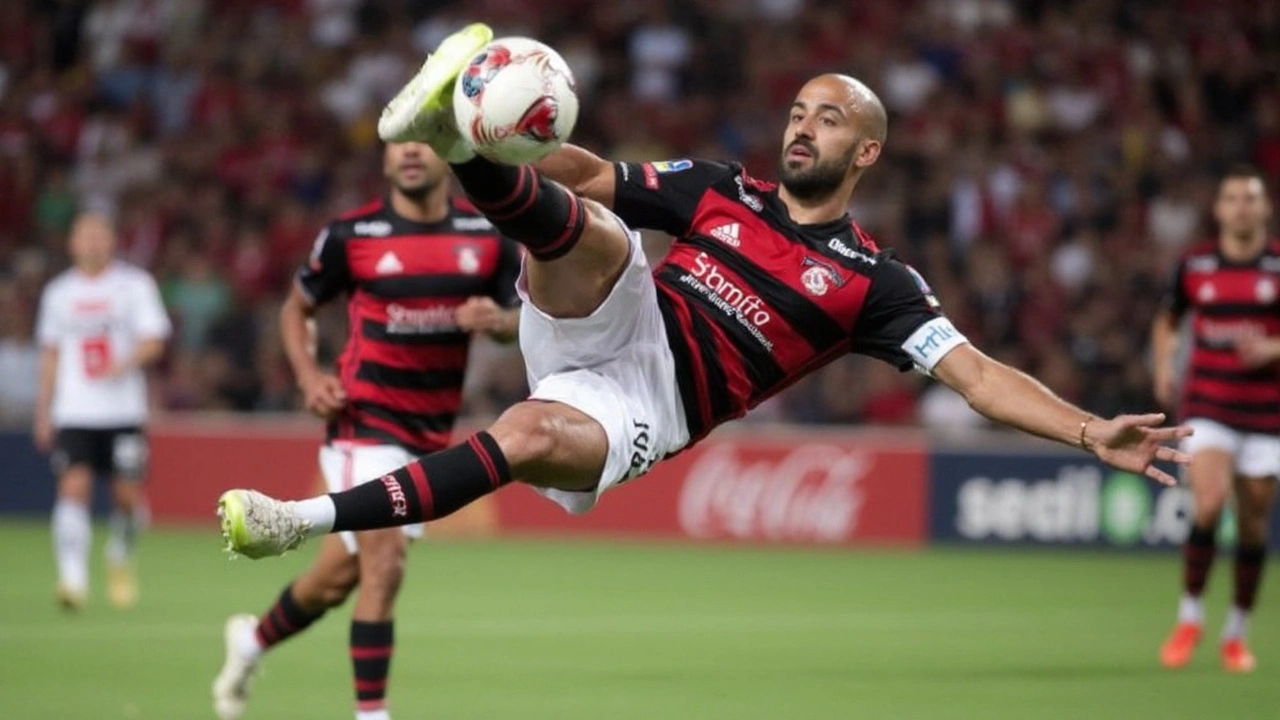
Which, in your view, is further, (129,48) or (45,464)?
(129,48)

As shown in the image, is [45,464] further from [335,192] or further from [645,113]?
[645,113]

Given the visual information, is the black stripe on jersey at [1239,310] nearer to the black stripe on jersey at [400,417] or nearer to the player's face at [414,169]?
the player's face at [414,169]

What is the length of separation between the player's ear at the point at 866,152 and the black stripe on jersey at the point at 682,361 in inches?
35.3

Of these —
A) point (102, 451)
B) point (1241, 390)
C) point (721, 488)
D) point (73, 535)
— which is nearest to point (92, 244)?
point (102, 451)

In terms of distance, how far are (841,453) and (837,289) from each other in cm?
1076

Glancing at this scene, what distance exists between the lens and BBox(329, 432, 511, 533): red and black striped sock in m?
6.41

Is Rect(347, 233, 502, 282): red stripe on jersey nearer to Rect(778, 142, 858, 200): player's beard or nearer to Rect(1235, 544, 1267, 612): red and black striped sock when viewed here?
Rect(778, 142, 858, 200): player's beard

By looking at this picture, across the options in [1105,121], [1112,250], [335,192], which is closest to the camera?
[1112,250]

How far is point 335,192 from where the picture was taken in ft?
72.0

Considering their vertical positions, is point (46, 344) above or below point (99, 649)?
above

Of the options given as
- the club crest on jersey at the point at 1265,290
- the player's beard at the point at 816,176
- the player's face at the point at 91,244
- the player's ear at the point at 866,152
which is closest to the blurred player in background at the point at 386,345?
the player's beard at the point at 816,176

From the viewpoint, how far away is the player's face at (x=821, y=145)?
7.58m

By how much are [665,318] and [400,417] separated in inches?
67.7

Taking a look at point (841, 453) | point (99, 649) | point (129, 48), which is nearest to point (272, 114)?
point (129, 48)
